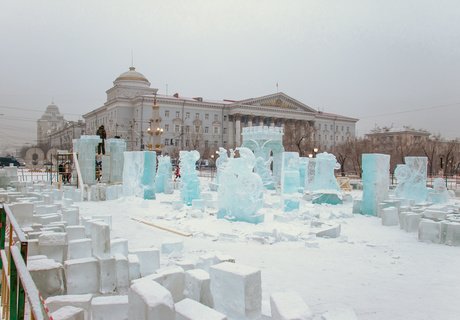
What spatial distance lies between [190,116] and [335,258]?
5807 centimetres

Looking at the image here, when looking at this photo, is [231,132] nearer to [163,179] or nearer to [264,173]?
[264,173]

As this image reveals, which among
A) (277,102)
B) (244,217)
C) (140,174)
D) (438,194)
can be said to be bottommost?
(244,217)

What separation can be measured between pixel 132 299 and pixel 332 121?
77165 mm

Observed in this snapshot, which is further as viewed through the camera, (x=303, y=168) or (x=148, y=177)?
(x=303, y=168)

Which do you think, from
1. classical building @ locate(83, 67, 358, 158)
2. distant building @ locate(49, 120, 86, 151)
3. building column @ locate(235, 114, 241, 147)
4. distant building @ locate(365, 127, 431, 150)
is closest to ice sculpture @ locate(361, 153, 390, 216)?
distant building @ locate(365, 127, 431, 150)

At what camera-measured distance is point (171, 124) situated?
6222 centimetres

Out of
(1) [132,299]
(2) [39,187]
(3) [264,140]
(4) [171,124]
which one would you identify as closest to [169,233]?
(1) [132,299]

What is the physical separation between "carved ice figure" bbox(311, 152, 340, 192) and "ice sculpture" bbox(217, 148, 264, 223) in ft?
18.2

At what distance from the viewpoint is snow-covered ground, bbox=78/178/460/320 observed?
5242 mm

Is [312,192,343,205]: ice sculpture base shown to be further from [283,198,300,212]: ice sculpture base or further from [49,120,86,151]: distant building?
[49,120,86,151]: distant building

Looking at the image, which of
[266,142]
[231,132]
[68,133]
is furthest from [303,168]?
[68,133]

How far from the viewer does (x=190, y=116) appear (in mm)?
64125

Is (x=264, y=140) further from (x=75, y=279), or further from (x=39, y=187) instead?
(x=75, y=279)

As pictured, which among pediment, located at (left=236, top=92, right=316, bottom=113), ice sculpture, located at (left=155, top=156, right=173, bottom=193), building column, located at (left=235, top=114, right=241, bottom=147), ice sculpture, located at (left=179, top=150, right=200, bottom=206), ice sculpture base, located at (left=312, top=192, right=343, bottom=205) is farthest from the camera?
pediment, located at (left=236, top=92, right=316, bottom=113)
